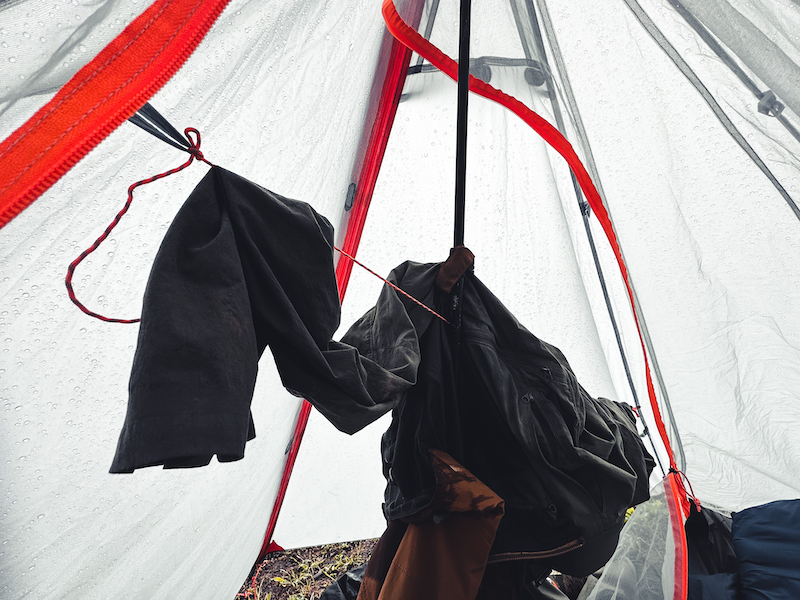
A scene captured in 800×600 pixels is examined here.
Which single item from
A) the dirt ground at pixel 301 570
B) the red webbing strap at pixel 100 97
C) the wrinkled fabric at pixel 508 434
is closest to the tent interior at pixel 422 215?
the red webbing strap at pixel 100 97

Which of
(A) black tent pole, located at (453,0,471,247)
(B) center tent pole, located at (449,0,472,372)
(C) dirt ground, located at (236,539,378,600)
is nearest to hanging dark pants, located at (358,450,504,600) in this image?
(B) center tent pole, located at (449,0,472,372)

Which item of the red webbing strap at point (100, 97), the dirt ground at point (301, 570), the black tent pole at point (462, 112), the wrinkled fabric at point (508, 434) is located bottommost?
the dirt ground at point (301, 570)

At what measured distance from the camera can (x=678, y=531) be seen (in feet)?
4.11

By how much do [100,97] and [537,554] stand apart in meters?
0.96

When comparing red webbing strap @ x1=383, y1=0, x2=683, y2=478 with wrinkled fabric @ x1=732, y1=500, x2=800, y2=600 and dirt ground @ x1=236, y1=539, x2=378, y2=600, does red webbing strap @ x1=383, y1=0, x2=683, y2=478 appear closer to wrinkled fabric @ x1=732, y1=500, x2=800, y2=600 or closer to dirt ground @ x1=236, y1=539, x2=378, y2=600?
wrinkled fabric @ x1=732, y1=500, x2=800, y2=600

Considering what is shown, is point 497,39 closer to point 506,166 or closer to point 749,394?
point 506,166

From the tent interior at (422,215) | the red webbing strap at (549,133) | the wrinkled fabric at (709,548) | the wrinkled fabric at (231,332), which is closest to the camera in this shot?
the wrinkled fabric at (231,332)

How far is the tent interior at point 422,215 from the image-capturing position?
643 mm

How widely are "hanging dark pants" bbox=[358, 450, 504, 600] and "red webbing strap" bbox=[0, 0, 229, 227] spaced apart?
0.69 m

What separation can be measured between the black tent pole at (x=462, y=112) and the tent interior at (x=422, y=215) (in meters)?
0.20

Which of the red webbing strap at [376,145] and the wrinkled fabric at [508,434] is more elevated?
the red webbing strap at [376,145]

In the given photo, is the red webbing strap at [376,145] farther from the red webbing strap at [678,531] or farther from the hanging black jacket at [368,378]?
the red webbing strap at [678,531]

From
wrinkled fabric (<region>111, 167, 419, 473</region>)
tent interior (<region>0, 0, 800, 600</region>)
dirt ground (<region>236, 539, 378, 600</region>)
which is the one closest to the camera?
wrinkled fabric (<region>111, 167, 419, 473</region>)

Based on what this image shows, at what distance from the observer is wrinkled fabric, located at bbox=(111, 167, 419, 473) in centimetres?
42
